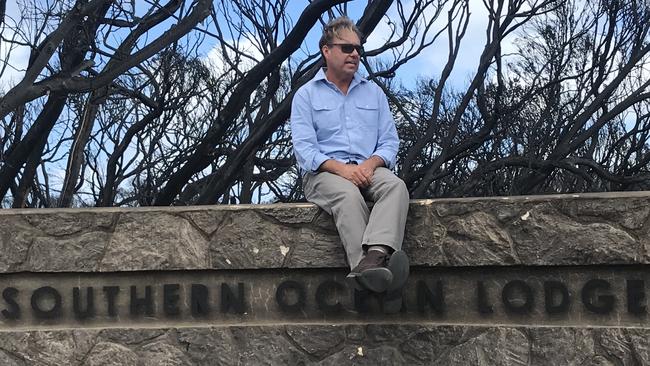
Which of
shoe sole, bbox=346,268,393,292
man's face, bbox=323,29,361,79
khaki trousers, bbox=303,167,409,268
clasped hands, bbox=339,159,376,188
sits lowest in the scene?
shoe sole, bbox=346,268,393,292

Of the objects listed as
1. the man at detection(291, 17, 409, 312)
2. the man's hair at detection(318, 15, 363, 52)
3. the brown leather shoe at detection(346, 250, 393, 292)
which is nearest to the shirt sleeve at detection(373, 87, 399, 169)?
the man at detection(291, 17, 409, 312)

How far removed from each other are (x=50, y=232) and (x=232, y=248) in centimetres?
111

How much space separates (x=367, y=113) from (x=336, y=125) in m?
0.20

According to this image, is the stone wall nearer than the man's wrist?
Yes

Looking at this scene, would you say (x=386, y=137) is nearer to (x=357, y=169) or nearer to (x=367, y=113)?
(x=367, y=113)

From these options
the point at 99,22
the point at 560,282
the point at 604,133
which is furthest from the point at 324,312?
the point at 604,133

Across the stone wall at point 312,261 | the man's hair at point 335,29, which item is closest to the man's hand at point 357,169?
the stone wall at point 312,261

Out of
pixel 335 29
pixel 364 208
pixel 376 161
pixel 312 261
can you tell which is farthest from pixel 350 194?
pixel 335 29

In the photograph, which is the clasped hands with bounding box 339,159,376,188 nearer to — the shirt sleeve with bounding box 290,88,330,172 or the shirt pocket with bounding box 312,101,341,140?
the shirt sleeve with bounding box 290,88,330,172

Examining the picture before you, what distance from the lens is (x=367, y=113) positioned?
5.04 m

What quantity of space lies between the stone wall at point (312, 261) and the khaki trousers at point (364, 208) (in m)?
0.28

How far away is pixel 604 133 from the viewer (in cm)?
1688

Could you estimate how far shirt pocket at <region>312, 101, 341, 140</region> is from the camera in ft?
16.4

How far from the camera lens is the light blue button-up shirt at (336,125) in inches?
195
